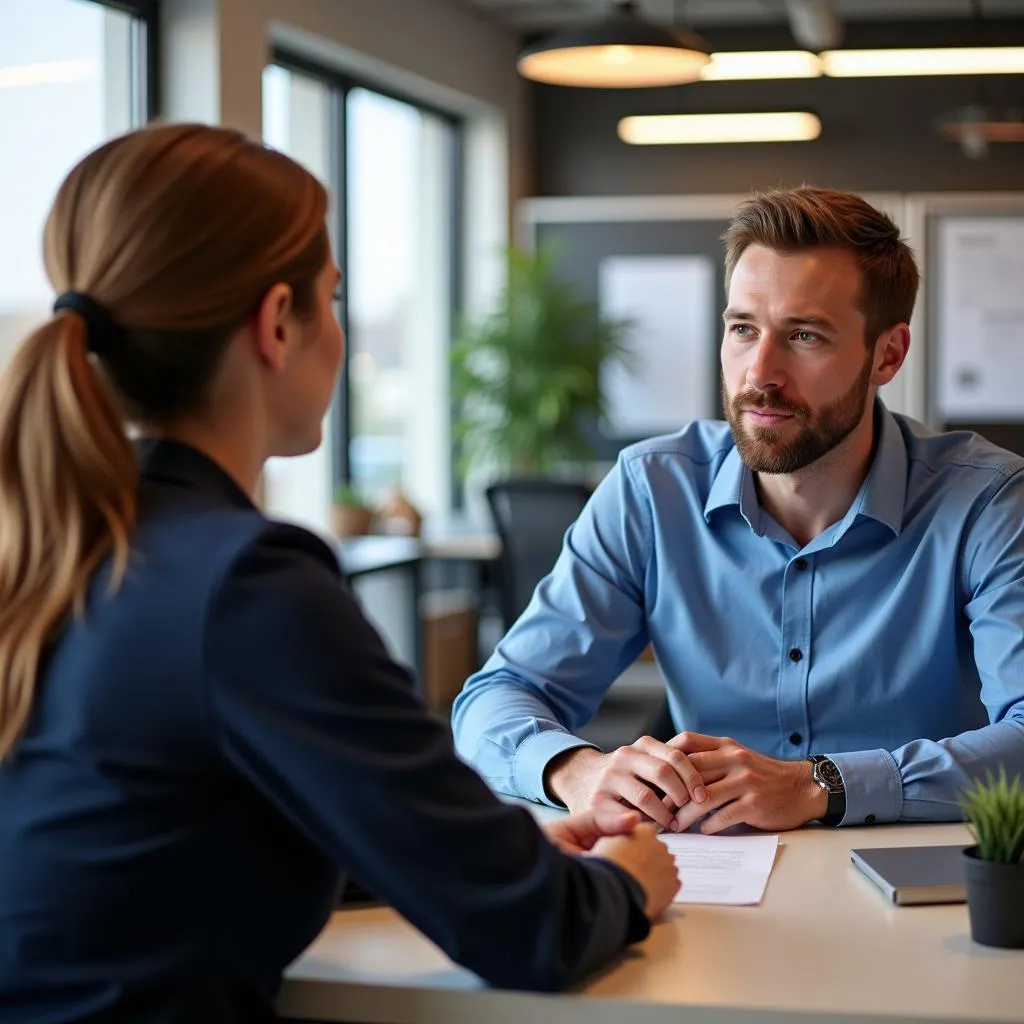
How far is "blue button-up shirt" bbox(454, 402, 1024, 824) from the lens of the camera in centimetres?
209

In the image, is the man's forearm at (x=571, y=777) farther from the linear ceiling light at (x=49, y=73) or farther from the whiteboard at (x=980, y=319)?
the whiteboard at (x=980, y=319)

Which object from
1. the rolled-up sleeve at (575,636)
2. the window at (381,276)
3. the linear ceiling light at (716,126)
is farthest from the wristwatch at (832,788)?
the linear ceiling light at (716,126)

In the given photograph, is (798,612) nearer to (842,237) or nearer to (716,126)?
(842,237)

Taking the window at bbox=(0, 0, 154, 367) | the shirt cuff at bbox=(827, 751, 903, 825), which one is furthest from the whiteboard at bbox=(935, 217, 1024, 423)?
the shirt cuff at bbox=(827, 751, 903, 825)

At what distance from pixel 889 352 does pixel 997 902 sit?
3.68 ft

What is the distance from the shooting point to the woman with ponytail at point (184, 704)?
1.14 metres

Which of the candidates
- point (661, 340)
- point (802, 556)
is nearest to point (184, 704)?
point (802, 556)

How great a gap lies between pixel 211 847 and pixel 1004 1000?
2.09 feet

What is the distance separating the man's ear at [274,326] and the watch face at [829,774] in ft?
2.77

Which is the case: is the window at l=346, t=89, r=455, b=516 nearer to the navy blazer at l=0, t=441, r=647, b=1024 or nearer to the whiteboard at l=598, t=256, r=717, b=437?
the whiteboard at l=598, t=256, r=717, b=437

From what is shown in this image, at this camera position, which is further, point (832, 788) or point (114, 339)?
point (832, 788)

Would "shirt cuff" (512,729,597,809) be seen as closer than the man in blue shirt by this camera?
Yes

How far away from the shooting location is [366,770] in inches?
45.0

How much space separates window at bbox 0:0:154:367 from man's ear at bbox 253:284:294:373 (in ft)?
9.90
